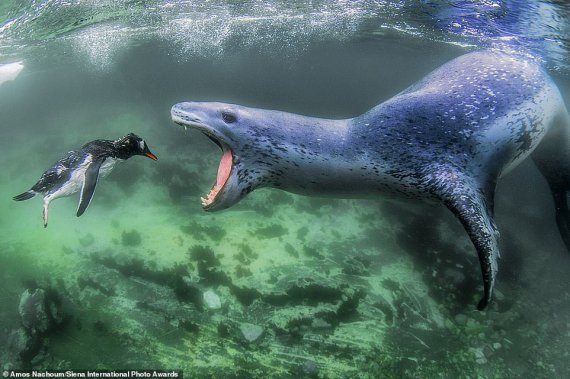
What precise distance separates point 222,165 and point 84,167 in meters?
2.29

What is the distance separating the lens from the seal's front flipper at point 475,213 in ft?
10.0

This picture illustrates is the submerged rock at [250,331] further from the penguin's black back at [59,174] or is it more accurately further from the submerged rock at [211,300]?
the penguin's black back at [59,174]

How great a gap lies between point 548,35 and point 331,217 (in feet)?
26.7

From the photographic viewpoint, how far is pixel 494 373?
3723mm

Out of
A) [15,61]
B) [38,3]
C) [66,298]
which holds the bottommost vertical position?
[15,61]

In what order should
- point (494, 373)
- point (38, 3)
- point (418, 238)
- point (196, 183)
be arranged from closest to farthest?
point (494, 373), point (418, 238), point (196, 183), point (38, 3)

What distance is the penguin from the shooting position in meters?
4.21

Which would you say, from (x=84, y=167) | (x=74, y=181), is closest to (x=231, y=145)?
(x=84, y=167)

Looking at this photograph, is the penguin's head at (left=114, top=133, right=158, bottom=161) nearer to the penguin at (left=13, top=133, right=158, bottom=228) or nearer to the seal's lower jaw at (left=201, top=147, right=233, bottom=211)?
the penguin at (left=13, top=133, right=158, bottom=228)

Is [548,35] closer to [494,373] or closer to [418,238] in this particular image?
[418,238]

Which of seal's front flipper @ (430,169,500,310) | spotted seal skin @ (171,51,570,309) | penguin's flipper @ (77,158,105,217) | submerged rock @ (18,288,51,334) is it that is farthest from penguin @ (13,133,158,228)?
seal's front flipper @ (430,169,500,310)

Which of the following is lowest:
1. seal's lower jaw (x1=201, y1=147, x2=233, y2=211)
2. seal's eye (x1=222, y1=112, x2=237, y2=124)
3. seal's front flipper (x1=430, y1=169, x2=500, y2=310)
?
seal's front flipper (x1=430, y1=169, x2=500, y2=310)

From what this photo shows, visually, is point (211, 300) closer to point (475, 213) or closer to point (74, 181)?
point (74, 181)

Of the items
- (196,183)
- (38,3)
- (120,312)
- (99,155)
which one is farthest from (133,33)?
(120,312)
